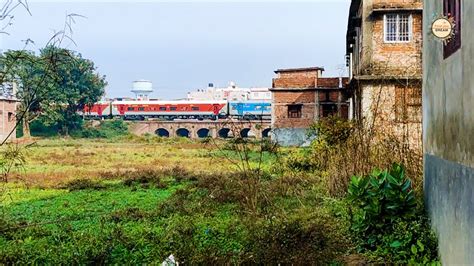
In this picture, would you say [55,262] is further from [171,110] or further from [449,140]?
[171,110]

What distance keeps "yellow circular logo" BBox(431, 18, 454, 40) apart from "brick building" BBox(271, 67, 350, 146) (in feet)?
95.9

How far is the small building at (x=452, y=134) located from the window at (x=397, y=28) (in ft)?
45.0

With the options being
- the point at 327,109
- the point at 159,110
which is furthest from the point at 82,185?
the point at 159,110

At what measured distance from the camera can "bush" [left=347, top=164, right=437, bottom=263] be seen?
705cm

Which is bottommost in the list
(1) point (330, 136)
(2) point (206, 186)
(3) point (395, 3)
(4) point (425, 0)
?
(2) point (206, 186)

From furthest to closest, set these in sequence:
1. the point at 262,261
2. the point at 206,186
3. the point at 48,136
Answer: the point at 48,136
the point at 206,186
the point at 262,261

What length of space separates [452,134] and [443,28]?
3.29 feet

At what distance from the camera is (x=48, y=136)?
178 ft

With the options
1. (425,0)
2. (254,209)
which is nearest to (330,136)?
(254,209)

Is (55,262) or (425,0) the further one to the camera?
(425,0)

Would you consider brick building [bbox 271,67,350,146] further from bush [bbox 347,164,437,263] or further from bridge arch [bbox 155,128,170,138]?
bush [bbox 347,164,437,263]

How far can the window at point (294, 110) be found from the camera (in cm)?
3625

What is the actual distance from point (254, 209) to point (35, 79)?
15.0ft

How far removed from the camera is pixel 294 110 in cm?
3644
